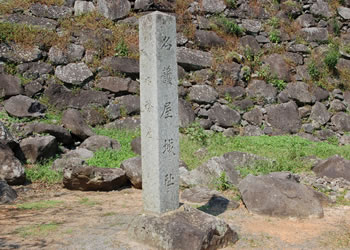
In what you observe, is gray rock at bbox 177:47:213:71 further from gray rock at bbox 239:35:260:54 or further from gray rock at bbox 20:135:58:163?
gray rock at bbox 20:135:58:163

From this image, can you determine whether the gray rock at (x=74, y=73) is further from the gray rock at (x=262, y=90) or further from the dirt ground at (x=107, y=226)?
the gray rock at (x=262, y=90)

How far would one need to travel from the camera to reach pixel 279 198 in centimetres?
593

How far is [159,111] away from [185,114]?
733 cm

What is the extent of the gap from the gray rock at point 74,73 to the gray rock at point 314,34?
387 inches

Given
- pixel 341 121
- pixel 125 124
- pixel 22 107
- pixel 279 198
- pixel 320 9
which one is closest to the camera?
pixel 279 198

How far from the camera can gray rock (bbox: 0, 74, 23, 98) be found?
34.4ft

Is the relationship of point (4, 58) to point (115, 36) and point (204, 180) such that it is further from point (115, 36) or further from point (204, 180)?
point (204, 180)

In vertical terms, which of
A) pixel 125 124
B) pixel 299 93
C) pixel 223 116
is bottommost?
pixel 125 124

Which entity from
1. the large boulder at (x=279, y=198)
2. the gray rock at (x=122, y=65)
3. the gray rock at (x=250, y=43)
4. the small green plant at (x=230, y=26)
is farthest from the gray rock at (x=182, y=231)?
the small green plant at (x=230, y=26)

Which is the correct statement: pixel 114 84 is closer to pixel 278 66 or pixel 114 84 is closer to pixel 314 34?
pixel 278 66

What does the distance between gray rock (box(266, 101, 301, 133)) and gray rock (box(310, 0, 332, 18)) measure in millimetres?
5427

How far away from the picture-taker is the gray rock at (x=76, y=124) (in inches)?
392

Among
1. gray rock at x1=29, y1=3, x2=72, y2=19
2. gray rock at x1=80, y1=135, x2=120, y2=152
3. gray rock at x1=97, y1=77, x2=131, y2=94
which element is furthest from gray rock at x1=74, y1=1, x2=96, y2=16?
gray rock at x1=80, y1=135, x2=120, y2=152

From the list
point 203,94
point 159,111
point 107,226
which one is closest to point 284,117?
point 203,94
